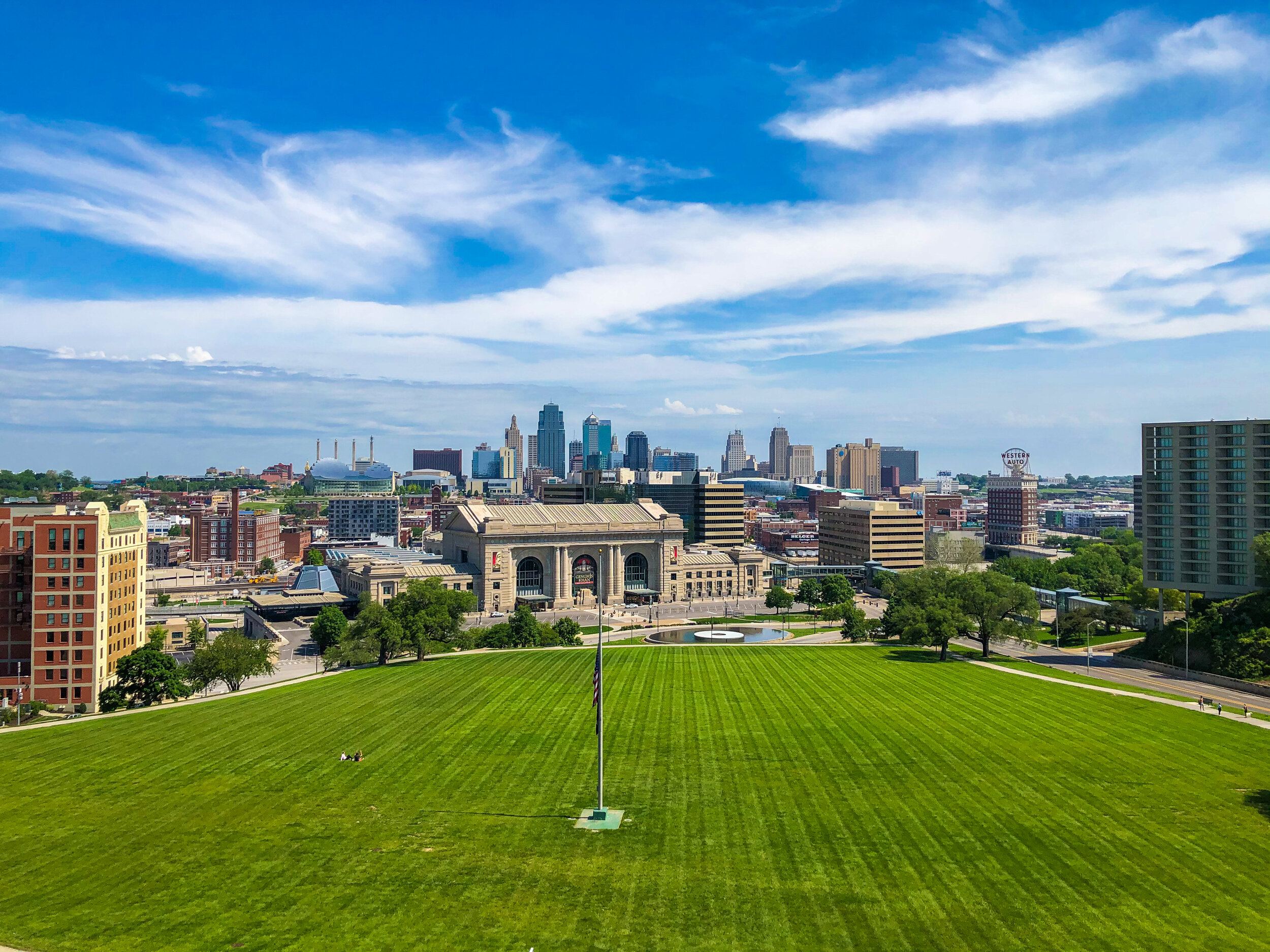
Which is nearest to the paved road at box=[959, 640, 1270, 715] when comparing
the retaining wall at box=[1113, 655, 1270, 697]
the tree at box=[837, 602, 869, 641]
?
the retaining wall at box=[1113, 655, 1270, 697]

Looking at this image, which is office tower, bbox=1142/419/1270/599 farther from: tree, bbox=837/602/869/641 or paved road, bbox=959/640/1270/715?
tree, bbox=837/602/869/641

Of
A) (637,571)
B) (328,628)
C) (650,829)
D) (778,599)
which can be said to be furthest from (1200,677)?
(637,571)

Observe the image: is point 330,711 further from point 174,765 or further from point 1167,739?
point 1167,739

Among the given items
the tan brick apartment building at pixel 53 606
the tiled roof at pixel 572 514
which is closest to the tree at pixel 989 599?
the tiled roof at pixel 572 514

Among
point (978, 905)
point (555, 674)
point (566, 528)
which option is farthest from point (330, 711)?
point (566, 528)

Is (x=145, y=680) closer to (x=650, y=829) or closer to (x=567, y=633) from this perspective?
(x=567, y=633)

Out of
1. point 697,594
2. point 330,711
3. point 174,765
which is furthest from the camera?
point 697,594
